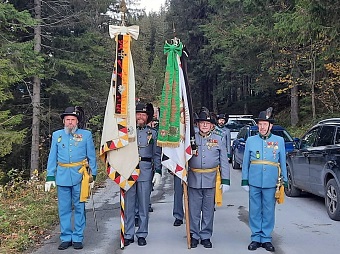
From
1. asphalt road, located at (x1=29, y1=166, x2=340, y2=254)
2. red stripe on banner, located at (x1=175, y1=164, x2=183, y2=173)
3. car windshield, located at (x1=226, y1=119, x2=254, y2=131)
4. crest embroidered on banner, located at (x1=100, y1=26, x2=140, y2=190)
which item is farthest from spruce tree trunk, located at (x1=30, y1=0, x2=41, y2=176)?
red stripe on banner, located at (x1=175, y1=164, x2=183, y2=173)

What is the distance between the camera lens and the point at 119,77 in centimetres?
712

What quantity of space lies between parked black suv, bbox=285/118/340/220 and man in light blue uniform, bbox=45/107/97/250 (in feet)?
15.2

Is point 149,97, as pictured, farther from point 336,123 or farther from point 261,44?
point 336,123

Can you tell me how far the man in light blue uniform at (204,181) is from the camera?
704cm

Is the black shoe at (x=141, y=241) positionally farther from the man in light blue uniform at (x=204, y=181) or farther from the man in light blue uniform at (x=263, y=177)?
the man in light blue uniform at (x=263, y=177)

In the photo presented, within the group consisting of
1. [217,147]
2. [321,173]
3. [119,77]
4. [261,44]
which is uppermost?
[261,44]

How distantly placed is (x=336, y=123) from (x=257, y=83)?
25.4 metres

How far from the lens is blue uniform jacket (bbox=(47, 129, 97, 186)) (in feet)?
22.6

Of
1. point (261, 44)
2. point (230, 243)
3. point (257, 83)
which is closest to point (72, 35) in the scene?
point (261, 44)

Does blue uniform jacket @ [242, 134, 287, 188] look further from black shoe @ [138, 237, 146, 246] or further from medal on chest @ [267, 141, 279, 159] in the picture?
black shoe @ [138, 237, 146, 246]

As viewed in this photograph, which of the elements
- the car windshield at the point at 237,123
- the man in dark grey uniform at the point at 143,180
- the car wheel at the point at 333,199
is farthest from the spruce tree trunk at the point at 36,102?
the car wheel at the point at 333,199

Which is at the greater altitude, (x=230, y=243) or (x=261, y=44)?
(x=261, y=44)

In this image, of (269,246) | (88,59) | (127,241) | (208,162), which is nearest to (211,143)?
(208,162)

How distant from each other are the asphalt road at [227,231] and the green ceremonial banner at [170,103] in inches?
64.7
